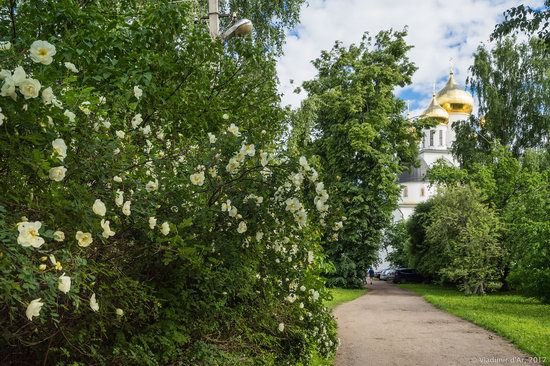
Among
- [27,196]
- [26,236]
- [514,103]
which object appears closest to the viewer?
[26,236]

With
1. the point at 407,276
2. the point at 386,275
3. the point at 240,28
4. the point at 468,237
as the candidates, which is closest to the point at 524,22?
the point at 240,28

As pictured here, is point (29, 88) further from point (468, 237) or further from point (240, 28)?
point (468, 237)

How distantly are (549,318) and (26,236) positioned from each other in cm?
1375

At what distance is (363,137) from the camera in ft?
84.9

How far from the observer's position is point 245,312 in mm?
4176

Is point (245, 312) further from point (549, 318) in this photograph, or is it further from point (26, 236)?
point (549, 318)

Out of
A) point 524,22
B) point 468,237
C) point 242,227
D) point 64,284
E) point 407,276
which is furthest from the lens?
point 407,276

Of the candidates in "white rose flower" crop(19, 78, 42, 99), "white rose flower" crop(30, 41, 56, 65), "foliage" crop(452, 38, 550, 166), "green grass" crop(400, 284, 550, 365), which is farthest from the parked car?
"white rose flower" crop(19, 78, 42, 99)

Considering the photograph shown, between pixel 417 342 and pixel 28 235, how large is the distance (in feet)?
28.6

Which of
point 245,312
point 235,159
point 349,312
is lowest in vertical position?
point 349,312

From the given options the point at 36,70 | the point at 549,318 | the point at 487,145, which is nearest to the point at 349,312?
the point at 549,318

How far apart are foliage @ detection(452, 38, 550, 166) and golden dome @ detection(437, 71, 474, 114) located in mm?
23027

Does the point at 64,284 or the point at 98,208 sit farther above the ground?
the point at 98,208

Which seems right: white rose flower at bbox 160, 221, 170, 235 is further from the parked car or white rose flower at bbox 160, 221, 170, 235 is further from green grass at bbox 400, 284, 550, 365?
the parked car
